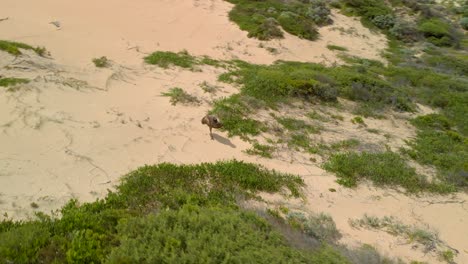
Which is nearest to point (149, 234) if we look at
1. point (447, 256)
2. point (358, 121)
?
point (447, 256)

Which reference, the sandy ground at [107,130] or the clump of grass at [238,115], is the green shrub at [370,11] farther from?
the clump of grass at [238,115]

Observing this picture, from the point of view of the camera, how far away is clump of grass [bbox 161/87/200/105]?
10.5 m

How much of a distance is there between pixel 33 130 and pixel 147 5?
1212cm

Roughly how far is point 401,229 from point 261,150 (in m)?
3.45

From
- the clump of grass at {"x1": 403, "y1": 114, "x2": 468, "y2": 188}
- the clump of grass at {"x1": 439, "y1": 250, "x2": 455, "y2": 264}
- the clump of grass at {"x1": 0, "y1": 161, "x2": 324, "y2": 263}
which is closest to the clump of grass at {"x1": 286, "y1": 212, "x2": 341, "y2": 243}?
the clump of grass at {"x1": 0, "y1": 161, "x2": 324, "y2": 263}

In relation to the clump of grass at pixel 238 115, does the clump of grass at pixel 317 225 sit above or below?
below

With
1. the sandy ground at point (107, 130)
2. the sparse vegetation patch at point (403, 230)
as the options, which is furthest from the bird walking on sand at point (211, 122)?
the sparse vegetation patch at point (403, 230)

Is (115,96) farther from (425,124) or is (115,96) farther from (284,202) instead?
(425,124)

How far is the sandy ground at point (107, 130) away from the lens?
22.4 feet

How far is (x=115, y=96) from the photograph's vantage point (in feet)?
32.8

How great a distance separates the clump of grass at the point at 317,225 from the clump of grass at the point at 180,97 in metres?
4.76

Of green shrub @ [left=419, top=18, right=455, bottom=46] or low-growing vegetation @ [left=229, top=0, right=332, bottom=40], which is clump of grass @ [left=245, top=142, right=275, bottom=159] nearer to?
low-growing vegetation @ [left=229, top=0, right=332, bottom=40]

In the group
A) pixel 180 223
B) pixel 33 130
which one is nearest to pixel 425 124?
pixel 180 223

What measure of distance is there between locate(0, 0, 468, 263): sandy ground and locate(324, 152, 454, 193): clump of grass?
33 cm
